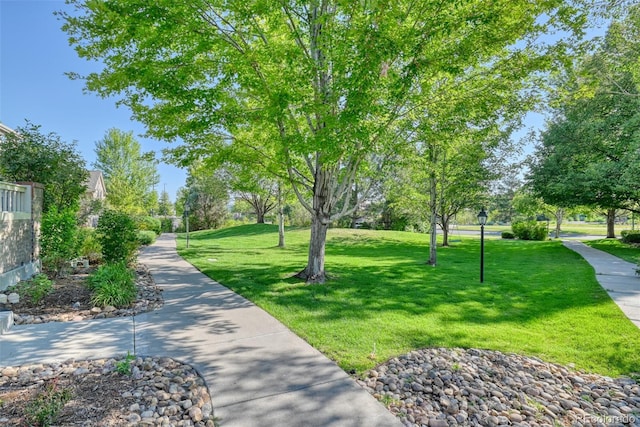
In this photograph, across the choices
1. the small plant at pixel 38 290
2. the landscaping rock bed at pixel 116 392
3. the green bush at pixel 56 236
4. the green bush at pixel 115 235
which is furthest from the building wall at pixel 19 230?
the landscaping rock bed at pixel 116 392

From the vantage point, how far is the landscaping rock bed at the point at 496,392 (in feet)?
8.67

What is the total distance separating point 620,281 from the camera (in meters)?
8.16

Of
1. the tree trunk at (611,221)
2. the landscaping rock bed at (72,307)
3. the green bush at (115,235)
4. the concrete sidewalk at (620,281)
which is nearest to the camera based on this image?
the landscaping rock bed at (72,307)

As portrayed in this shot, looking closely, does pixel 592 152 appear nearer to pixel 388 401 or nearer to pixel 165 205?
pixel 388 401

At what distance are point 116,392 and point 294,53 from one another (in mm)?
5648

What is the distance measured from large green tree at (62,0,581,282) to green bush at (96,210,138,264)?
2.56 metres

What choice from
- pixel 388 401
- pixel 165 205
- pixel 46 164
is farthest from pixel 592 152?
pixel 165 205

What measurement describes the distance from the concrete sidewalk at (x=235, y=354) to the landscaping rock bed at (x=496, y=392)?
0.33m

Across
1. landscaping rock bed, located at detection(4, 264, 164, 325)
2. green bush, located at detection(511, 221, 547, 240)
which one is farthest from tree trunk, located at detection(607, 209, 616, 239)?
landscaping rock bed, located at detection(4, 264, 164, 325)

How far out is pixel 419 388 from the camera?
304cm

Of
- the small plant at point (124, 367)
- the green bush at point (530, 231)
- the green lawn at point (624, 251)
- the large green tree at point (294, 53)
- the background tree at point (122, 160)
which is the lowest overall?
the small plant at point (124, 367)

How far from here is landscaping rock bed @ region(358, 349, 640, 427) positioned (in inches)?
104

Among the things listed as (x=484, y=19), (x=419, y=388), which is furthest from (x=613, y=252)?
(x=419, y=388)

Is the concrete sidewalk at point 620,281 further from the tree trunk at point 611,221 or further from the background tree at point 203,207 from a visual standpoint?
the background tree at point 203,207
